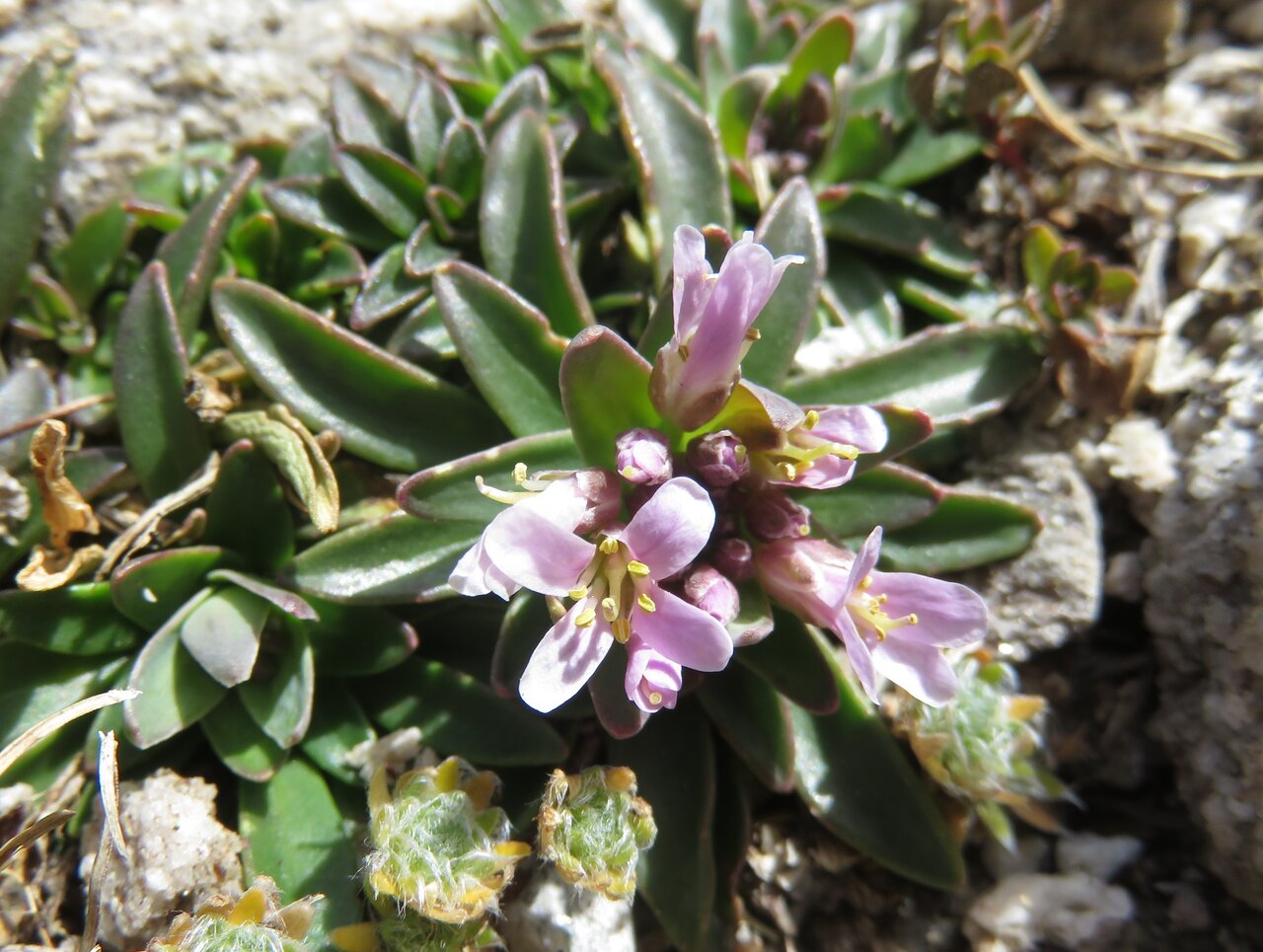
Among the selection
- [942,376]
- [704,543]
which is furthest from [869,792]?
[942,376]

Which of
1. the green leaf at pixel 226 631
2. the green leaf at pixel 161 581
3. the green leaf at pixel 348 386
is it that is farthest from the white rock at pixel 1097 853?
the green leaf at pixel 161 581

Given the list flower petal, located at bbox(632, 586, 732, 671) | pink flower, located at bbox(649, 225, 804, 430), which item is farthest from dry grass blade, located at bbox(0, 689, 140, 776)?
pink flower, located at bbox(649, 225, 804, 430)

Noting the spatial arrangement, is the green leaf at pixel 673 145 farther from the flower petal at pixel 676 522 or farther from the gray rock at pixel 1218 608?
the gray rock at pixel 1218 608

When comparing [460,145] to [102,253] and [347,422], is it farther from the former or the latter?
[102,253]

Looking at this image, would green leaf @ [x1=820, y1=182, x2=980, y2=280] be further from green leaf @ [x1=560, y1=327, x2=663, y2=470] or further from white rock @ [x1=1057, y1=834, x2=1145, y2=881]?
white rock @ [x1=1057, y1=834, x2=1145, y2=881]

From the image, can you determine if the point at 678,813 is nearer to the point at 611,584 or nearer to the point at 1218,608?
the point at 611,584
